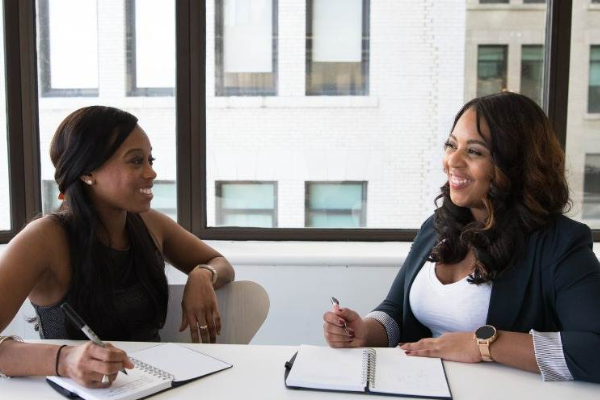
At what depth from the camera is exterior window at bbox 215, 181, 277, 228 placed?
3.17 m

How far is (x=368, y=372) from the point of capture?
1.30 metres

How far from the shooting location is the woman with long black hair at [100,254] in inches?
62.3

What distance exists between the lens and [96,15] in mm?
3098

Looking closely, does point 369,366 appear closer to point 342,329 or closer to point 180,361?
point 342,329

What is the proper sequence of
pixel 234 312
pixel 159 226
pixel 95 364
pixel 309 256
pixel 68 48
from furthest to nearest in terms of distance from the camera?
pixel 68 48
pixel 309 256
pixel 159 226
pixel 234 312
pixel 95 364

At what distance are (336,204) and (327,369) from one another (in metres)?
1.90

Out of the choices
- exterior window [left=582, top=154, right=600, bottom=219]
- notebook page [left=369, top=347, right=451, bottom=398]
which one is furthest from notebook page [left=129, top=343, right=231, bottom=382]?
exterior window [left=582, top=154, right=600, bottom=219]

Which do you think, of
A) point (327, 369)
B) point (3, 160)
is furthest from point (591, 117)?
point (3, 160)

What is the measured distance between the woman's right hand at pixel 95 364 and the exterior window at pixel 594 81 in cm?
282

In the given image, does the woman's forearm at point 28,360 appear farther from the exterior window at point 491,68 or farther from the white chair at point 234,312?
the exterior window at point 491,68

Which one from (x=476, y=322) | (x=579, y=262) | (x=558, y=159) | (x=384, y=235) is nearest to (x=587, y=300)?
(x=579, y=262)

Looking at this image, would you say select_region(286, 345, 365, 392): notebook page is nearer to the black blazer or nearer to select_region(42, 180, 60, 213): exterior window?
the black blazer

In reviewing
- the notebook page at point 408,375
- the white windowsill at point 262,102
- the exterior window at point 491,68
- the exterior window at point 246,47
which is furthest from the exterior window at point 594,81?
the notebook page at point 408,375

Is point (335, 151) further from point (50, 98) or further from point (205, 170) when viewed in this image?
point (50, 98)
